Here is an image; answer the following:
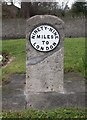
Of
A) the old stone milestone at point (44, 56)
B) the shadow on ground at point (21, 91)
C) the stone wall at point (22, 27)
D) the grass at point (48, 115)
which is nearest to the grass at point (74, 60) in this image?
the shadow on ground at point (21, 91)

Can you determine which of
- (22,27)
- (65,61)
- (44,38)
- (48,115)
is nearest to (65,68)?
(65,61)

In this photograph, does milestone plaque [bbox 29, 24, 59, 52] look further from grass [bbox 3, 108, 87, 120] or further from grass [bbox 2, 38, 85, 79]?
grass [bbox 3, 108, 87, 120]

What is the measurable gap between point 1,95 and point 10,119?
58.8 inches

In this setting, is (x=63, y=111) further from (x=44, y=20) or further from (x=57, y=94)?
(x=44, y=20)

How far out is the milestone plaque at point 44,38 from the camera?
20.2ft

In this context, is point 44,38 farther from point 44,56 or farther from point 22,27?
point 22,27

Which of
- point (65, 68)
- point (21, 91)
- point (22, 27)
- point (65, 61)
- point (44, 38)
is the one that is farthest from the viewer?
point (22, 27)

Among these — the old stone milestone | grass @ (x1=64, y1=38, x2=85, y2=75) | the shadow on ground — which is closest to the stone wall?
grass @ (x1=64, y1=38, x2=85, y2=75)

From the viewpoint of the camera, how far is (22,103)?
5.68 metres

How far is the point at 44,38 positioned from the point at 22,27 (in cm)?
1742

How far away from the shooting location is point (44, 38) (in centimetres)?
618

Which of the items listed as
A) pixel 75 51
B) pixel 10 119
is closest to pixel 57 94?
pixel 10 119

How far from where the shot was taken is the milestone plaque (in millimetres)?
6168

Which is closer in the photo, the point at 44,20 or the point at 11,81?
the point at 44,20
